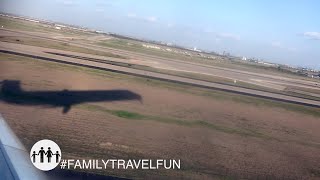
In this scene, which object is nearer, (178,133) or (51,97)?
(178,133)

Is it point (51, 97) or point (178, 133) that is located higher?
point (51, 97)

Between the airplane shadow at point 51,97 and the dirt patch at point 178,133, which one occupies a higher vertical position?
the airplane shadow at point 51,97

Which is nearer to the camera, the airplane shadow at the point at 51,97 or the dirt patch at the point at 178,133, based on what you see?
the dirt patch at the point at 178,133

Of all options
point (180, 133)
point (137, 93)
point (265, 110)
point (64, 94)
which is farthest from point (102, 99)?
point (265, 110)

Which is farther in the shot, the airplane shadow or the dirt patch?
the airplane shadow

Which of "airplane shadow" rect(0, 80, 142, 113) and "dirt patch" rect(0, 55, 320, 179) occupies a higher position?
"airplane shadow" rect(0, 80, 142, 113)
